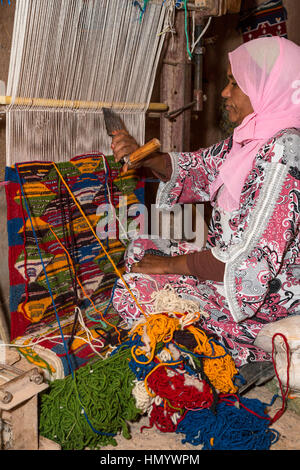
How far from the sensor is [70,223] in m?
2.36

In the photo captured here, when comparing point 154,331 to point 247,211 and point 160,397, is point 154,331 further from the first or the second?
point 247,211

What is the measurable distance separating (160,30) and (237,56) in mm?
419

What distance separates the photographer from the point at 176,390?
187 centimetres

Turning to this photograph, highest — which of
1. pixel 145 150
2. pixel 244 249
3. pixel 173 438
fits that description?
pixel 145 150

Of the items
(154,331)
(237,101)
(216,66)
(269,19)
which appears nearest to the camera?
(154,331)

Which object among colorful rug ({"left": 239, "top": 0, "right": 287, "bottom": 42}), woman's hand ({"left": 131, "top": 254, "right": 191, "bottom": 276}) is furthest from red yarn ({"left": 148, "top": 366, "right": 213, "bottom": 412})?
colorful rug ({"left": 239, "top": 0, "right": 287, "bottom": 42})

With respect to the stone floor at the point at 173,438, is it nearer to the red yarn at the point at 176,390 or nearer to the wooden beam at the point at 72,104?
the red yarn at the point at 176,390

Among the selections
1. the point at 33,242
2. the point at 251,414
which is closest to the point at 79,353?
the point at 33,242

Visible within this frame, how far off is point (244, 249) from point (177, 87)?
104 centimetres

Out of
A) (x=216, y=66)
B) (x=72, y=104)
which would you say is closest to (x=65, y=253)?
(x=72, y=104)

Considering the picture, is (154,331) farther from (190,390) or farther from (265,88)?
(265,88)

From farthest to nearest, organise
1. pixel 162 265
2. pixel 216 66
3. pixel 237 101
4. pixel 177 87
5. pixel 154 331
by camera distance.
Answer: pixel 216 66 → pixel 177 87 → pixel 162 265 → pixel 237 101 → pixel 154 331

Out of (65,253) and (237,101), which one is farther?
(65,253)

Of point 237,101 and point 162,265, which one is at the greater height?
point 237,101
